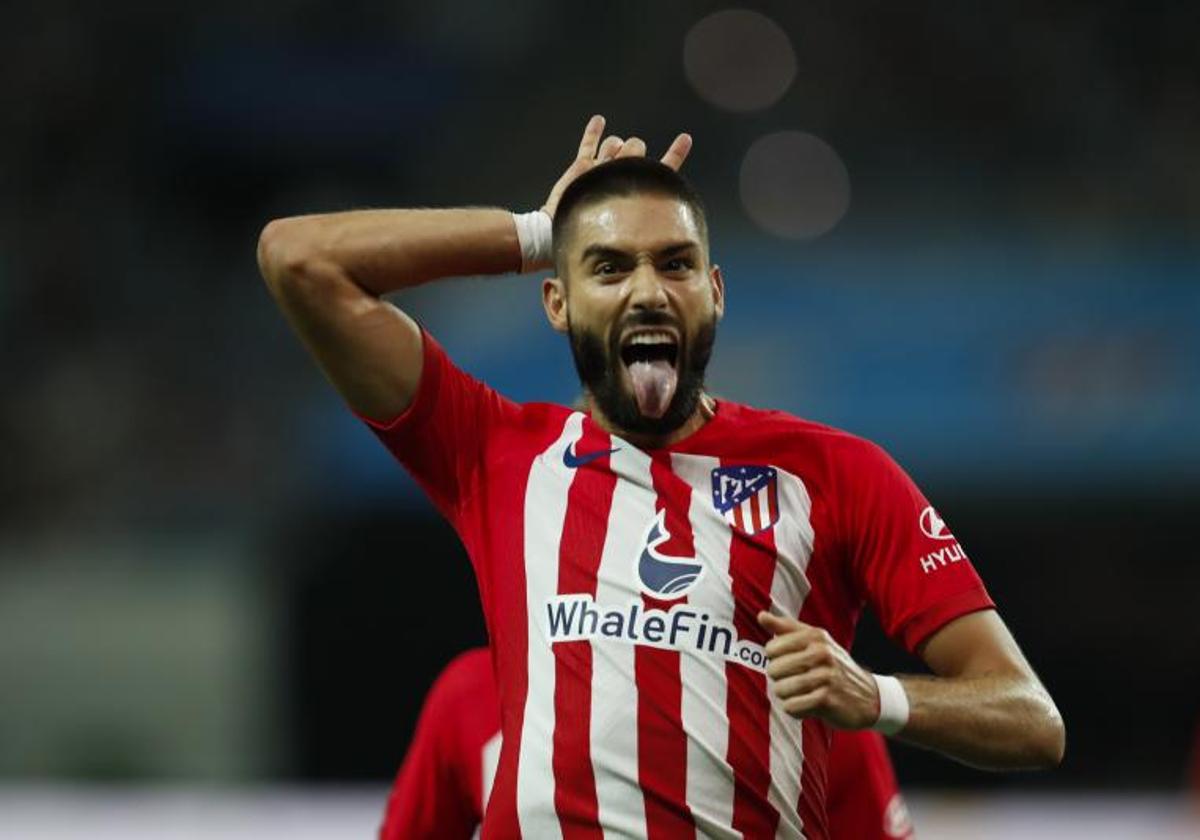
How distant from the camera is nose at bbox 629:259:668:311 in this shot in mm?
2826

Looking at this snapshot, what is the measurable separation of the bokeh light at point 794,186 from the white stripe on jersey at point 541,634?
6.26 meters

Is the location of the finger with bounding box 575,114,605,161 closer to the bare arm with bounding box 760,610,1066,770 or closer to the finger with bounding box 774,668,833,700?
the bare arm with bounding box 760,610,1066,770

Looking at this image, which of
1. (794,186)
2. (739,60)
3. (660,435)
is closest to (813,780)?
(660,435)

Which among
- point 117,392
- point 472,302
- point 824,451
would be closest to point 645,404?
point 824,451

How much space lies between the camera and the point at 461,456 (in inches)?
118

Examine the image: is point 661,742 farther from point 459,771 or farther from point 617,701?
point 459,771

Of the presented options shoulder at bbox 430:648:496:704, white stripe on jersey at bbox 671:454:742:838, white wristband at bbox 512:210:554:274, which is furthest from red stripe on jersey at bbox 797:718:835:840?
shoulder at bbox 430:648:496:704

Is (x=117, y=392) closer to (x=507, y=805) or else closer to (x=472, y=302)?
(x=472, y=302)

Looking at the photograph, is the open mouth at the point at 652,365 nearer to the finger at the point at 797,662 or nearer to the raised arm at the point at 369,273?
the raised arm at the point at 369,273

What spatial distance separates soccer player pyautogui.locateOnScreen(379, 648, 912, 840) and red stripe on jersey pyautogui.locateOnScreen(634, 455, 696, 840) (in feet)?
3.95

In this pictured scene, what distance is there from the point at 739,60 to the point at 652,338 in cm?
689

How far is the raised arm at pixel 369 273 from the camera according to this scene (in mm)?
2895

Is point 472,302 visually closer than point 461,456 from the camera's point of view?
No

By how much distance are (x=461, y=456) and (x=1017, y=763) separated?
1.00 metres
